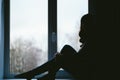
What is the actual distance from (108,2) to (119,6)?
144mm

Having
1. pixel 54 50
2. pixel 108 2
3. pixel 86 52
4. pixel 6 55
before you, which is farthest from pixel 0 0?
pixel 86 52

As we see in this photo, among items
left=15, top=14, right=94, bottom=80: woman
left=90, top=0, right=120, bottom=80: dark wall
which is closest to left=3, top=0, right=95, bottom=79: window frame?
left=90, top=0, right=120, bottom=80: dark wall

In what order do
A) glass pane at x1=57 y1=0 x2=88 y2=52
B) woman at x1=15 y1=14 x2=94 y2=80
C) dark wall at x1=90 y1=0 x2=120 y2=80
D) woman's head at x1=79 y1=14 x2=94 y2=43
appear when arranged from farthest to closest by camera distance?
glass pane at x1=57 y1=0 x2=88 y2=52
dark wall at x1=90 y1=0 x2=120 y2=80
woman's head at x1=79 y1=14 x2=94 y2=43
woman at x1=15 y1=14 x2=94 y2=80

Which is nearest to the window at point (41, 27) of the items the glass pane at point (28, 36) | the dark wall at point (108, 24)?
the glass pane at point (28, 36)

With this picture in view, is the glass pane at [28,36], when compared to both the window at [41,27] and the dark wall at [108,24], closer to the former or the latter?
the window at [41,27]

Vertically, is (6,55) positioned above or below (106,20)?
below

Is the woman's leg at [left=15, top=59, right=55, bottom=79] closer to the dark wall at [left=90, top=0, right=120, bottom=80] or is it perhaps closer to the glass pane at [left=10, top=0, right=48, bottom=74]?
the dark wall at [left=90, top=0, right=120, bottom=80]

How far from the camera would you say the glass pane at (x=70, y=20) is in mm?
3486

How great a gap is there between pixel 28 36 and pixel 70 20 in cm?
59

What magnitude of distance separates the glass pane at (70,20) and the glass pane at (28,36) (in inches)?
7.4

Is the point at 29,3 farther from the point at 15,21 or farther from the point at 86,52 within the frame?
the point at 86,52

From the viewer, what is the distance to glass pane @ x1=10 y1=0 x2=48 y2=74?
3.52 m

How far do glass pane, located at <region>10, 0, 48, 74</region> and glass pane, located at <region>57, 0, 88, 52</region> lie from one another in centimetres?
19

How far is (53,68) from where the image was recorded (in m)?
2.38
